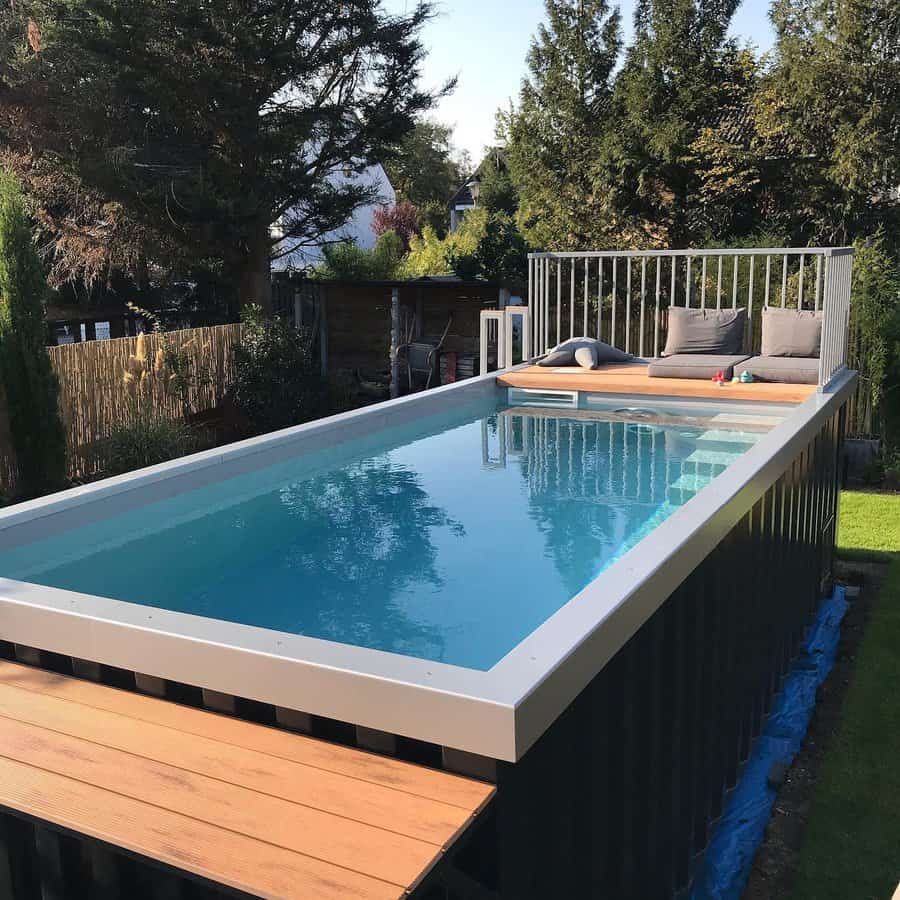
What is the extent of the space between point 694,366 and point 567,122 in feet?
26.8

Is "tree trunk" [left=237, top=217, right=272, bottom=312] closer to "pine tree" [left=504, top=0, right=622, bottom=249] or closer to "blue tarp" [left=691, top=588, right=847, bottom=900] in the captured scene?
"pine tree" [left=504, top=0, right=622, bottom=249]

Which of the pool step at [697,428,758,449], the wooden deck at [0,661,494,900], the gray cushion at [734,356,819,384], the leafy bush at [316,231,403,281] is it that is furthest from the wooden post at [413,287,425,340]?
the wooden deck at [0,661,494,900]

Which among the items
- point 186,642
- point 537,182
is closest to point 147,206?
point 537,182

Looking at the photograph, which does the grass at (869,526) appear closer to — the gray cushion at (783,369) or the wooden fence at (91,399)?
the gray cushion at (783,369)

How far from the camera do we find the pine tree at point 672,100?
1327cm

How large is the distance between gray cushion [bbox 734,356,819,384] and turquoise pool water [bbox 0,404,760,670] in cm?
A: 68

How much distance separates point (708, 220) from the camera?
13508 mm

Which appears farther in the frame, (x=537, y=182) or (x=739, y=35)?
(x=537, y=182)

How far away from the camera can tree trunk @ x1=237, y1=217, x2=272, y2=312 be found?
1275cm

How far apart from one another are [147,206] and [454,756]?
1107 centimetres

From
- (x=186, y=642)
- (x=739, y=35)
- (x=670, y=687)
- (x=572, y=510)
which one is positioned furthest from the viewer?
(x=739, y=35)

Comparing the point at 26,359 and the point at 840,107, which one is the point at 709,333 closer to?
the point at 26,359

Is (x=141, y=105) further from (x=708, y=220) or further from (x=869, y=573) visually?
(x=869, y=573)

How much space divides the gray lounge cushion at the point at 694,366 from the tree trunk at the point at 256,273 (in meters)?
6.85
